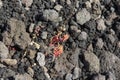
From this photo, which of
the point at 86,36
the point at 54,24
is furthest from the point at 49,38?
the point at 86,36

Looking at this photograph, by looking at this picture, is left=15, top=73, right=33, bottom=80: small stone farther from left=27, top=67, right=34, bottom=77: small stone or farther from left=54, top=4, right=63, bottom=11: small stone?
left=54, top=4, right=63, bottom=11: small stone

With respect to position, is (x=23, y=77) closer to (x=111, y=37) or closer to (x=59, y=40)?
(x=59, y=40)

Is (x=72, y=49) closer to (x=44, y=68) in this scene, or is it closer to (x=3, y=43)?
(x=44, y=68)

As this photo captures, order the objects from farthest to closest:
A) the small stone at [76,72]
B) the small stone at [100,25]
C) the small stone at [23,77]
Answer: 1. the small stone at [100,25]
2. the small stone at [76,72]
3. the small stone at [23,77]

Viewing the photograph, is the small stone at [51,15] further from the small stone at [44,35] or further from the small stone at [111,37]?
the small stone at [111,37]

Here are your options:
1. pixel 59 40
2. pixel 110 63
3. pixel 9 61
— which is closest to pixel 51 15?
pixel 59 40

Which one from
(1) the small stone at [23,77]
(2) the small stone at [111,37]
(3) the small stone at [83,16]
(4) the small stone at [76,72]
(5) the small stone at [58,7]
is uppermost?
(5) the small stone at [58,7]

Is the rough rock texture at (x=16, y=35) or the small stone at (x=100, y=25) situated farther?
the small stone at (x=100, y=25)

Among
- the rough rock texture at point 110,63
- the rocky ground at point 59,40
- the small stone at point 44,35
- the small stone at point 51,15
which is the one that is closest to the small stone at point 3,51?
the rocky ground at point 59,40
